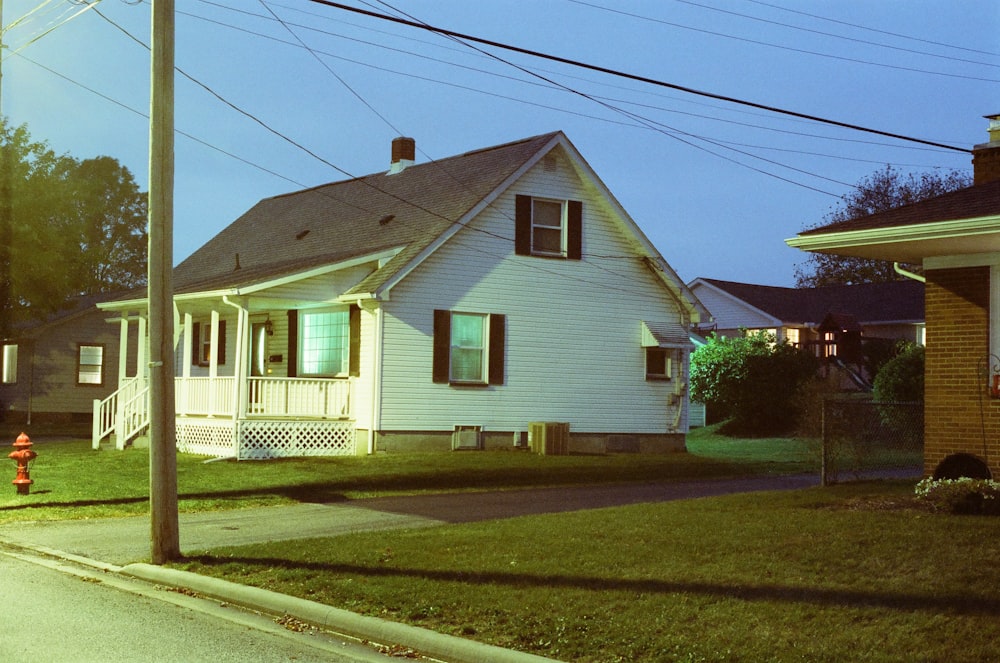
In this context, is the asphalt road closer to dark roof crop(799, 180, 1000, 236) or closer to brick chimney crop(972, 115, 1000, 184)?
dark roof crop(799, 180, 1000, 236)

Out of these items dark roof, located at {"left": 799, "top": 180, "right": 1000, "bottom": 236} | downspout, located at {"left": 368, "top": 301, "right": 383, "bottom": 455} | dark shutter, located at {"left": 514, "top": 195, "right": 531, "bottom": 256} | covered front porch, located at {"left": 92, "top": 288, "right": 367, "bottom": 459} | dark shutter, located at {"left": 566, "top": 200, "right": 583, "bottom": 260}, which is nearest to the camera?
dark roof, located at {"left": 799, "top": 180, "right": 1000, "bottom": 236}

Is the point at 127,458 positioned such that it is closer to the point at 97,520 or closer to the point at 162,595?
the point at 97,520

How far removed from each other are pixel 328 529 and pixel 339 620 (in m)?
5.77

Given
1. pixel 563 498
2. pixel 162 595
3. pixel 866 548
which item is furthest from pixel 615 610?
pixel 563 498

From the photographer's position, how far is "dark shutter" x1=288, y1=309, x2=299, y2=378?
28.3 metres

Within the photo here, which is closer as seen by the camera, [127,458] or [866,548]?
[866,548]

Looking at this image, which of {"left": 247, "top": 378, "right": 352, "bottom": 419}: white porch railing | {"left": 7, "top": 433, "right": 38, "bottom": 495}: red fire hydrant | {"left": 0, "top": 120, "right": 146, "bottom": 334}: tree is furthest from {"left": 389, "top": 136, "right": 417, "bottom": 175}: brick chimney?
{"left": 7, "top": 433, "right": 38, "bottom": 495}: red fire hydrant

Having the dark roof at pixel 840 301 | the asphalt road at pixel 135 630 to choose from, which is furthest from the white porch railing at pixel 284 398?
the dark roof at pixel 840 301

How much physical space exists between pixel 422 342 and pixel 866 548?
15914 millimetres

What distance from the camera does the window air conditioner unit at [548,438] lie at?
87.4 ft

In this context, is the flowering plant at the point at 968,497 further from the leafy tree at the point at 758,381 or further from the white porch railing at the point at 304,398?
the leafy tree at the point at 758,381

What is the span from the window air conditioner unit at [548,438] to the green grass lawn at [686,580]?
12133 millimetres

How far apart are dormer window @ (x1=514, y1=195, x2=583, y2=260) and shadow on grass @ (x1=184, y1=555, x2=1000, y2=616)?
54.6 feet

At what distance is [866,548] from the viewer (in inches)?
431
